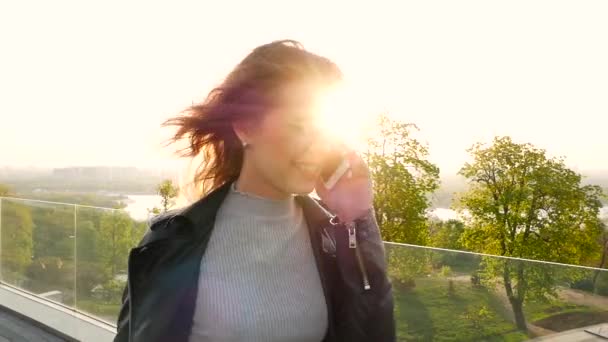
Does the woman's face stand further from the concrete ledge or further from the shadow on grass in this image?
the concrete ledge

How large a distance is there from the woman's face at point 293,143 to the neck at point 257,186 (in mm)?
67

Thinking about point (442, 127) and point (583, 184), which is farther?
point (442, 127)

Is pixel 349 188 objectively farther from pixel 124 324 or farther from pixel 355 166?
pixel 124 324

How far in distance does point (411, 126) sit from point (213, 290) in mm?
34554

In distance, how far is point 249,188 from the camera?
1654 millimetres

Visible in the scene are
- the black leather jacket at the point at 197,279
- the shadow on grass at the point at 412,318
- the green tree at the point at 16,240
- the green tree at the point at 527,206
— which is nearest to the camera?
the black leather jacket at the point at 197,279

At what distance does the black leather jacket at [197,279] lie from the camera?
4.73 ft

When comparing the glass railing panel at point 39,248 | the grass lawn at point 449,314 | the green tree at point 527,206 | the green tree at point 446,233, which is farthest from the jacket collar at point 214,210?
the green tree at point 446,233

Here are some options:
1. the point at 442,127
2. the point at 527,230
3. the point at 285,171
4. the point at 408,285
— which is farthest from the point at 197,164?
the point at 442,127

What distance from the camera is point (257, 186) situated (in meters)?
1.64

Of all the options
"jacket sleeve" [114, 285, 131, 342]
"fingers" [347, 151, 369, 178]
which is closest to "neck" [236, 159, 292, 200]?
"fingers" [347, 151, 369, 178]

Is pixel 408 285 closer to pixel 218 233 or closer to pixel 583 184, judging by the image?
pixel 218 233

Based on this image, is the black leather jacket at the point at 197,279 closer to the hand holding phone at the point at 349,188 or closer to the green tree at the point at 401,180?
the hand holding phone at the point at 349,188

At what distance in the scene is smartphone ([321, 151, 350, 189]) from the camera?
60.2 inches
